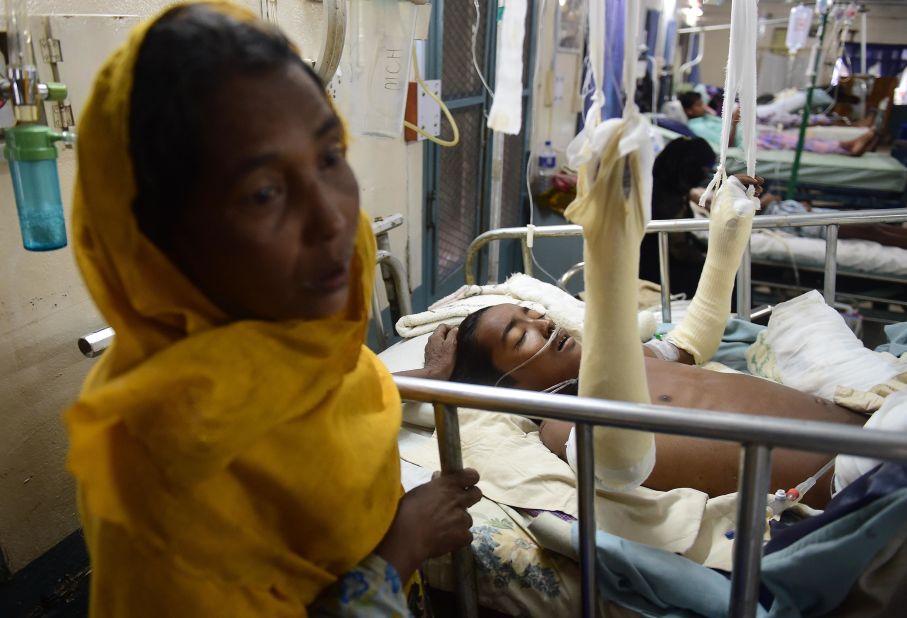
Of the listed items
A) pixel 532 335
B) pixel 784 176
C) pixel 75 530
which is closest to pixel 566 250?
pixel 784 176

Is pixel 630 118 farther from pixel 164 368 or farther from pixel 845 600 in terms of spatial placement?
pixel 845 600

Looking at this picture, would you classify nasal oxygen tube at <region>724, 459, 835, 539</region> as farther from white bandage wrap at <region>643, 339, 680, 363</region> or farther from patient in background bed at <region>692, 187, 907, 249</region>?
patient in background bed at <region>692, 187, 907, 249</region>

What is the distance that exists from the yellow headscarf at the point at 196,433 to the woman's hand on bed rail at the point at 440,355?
39.3 inches

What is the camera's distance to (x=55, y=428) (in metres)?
1.66

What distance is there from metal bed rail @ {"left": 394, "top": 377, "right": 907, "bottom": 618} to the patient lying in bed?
1.94ft

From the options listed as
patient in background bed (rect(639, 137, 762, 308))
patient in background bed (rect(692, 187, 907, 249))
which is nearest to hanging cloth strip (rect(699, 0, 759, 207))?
patient in background bed (rect(692, 187, 907, 249))

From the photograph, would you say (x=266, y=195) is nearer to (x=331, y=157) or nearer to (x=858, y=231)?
(x=331, y=157)

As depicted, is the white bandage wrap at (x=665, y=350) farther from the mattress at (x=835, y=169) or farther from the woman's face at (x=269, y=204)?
the mattress at (x=835, y=169)

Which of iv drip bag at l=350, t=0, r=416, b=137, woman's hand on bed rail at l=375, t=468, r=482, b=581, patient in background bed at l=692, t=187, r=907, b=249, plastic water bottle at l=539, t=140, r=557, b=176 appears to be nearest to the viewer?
woman's hand on bed rail at l=375, t=468, r=482, b=581

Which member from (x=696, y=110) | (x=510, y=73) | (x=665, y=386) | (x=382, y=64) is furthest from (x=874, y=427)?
→ (x=696, y=110)

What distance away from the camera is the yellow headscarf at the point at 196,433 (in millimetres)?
659

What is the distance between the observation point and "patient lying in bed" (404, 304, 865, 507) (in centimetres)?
154

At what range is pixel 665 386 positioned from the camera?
6.04ft

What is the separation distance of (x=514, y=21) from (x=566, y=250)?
3.34m
